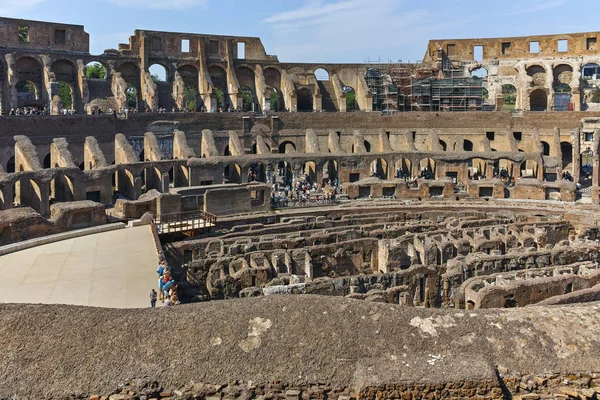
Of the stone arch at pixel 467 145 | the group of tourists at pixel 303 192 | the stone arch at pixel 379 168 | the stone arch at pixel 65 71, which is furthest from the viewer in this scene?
the stone arch at pixel 467 145

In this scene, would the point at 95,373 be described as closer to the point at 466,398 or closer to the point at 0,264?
the point at 466,398

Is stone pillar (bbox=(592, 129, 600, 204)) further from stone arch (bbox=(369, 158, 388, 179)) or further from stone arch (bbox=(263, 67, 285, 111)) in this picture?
stone arch (bbox=(263, 67, 285, 111))

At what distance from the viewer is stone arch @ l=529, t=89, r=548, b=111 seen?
1665 inches

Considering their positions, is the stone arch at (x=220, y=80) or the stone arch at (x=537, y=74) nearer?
the stone arch at (x=220, y=80)

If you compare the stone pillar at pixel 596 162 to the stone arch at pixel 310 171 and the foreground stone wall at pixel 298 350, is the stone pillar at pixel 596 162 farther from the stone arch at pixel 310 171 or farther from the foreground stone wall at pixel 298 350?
the foreground stone wall at pixel 298 350

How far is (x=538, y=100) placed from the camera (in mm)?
42688

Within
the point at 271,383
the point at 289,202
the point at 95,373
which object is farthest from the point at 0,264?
the point at 289,202

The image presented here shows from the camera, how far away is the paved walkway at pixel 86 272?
15.1m

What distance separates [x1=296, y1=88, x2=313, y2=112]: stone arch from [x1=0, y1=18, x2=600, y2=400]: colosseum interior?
0.46 feet

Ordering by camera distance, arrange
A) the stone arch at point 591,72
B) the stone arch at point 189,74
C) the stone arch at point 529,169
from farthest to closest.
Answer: the stone arch at point 591,72, the stone arch at point 189,74, the stone arch at point 529,169

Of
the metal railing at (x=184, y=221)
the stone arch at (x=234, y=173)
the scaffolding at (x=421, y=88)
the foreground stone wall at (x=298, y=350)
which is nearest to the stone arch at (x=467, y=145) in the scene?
the scaffolding at (x=421, y=88)

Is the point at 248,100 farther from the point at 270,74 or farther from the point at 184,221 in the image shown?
the point at 184,221

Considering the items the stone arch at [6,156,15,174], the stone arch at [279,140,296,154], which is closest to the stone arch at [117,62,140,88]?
the stone arch at [279,140,296,154]

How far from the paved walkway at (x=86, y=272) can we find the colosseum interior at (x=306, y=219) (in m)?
0.16
